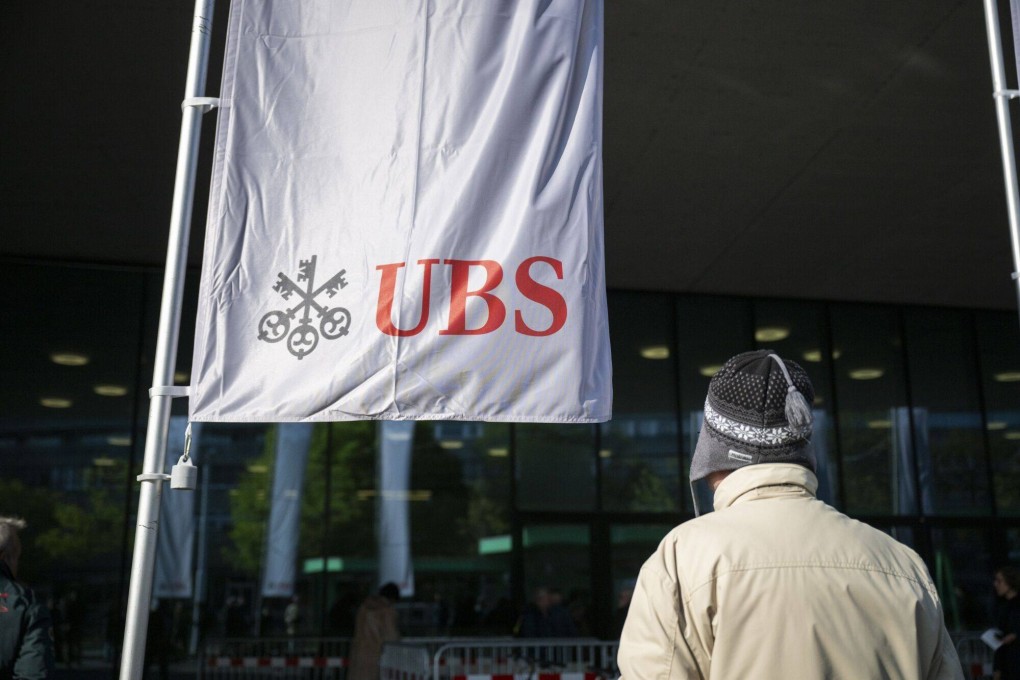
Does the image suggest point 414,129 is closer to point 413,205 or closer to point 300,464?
point 413,205

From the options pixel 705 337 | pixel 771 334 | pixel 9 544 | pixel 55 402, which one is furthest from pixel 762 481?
pixel 771 334

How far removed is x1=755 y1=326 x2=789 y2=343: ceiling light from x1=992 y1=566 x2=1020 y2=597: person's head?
7.42 metres

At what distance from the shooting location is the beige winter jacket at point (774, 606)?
1.77 m

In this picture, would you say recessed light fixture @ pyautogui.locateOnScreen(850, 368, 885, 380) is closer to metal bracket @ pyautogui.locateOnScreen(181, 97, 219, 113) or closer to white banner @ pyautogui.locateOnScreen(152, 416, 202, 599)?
white banner @ pyautogui.locateOnScreen(152, 416, 202, 599)

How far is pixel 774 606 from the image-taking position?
5.85 feet

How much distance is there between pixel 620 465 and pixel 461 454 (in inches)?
94.5

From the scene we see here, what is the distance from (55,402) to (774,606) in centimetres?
1360

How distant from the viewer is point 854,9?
26.8ft

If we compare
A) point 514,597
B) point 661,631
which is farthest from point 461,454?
point 661,631

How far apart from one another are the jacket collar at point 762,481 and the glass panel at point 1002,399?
1579cm

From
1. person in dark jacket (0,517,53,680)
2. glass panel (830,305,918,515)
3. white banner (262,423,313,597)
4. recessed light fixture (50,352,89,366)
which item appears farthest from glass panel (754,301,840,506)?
person in dark jacket (0,517,53,680)

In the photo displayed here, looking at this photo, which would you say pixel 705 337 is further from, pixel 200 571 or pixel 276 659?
pixel 200 571

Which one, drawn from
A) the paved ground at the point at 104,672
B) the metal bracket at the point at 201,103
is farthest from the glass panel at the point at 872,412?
the metal bracket at the point at 201,103

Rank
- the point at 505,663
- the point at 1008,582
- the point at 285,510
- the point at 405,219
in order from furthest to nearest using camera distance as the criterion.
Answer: the point at 285,510 → the point at 505,663 → the point at 1008,582 → the point at 405,219
